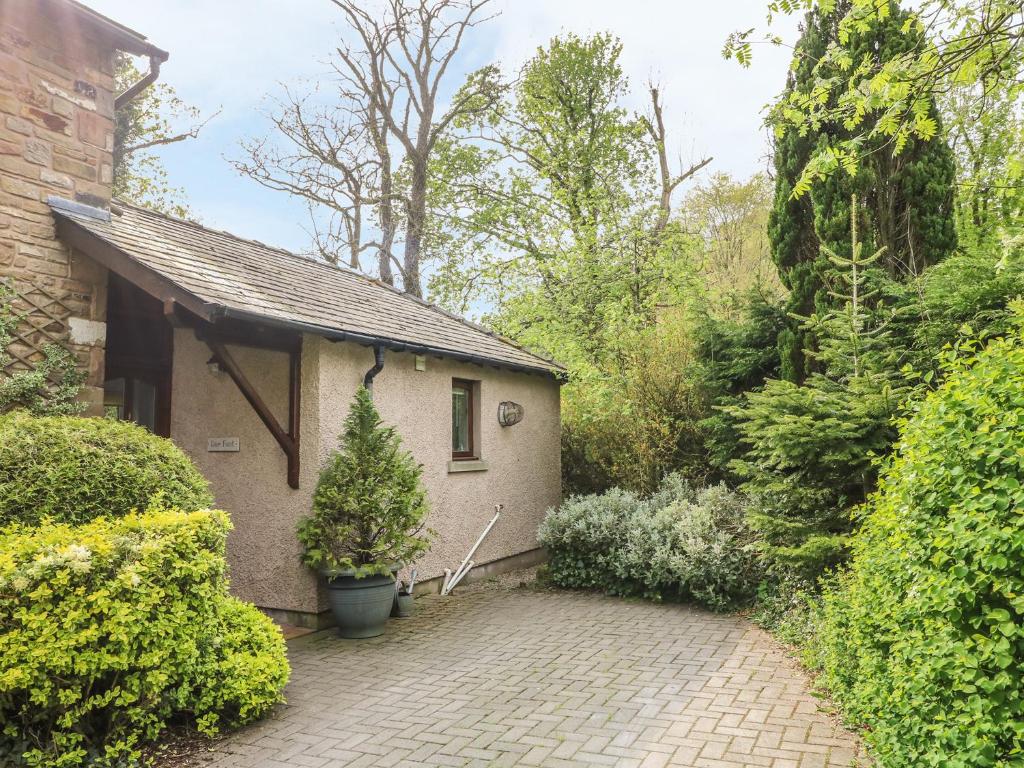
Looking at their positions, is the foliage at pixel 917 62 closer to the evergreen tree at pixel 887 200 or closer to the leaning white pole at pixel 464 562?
the evergreen tree at pixel 887 200

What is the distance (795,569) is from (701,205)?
16.5m

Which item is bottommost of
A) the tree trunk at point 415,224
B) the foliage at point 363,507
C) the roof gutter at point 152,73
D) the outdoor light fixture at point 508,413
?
the foliage at point 363,507

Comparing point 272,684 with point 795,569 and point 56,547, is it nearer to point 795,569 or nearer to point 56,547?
point 56,547

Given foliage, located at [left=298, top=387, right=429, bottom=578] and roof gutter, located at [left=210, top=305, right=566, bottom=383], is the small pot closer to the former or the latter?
foliage, located at [left=298, top=387, right=429, bottom=578]

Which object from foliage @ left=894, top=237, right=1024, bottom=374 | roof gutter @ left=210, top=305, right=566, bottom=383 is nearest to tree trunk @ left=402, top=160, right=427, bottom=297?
roof gutter @ left=210, top=305, right=566, bottom=383

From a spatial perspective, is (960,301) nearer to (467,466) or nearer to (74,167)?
(467,466)

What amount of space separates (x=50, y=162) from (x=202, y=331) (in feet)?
7.04

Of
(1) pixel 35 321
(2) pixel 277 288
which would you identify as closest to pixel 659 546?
(2) pixel 277 288

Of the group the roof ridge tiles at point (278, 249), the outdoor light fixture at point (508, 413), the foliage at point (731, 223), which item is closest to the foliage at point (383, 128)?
the foliage at point (731, 223)

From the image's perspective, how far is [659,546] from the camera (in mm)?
8664

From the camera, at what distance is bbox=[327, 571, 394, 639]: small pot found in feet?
22.9

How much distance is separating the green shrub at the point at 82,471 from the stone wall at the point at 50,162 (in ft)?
4.00

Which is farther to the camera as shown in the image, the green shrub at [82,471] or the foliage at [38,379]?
the foliage at [38,379]

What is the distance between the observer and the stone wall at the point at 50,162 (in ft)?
20.7
